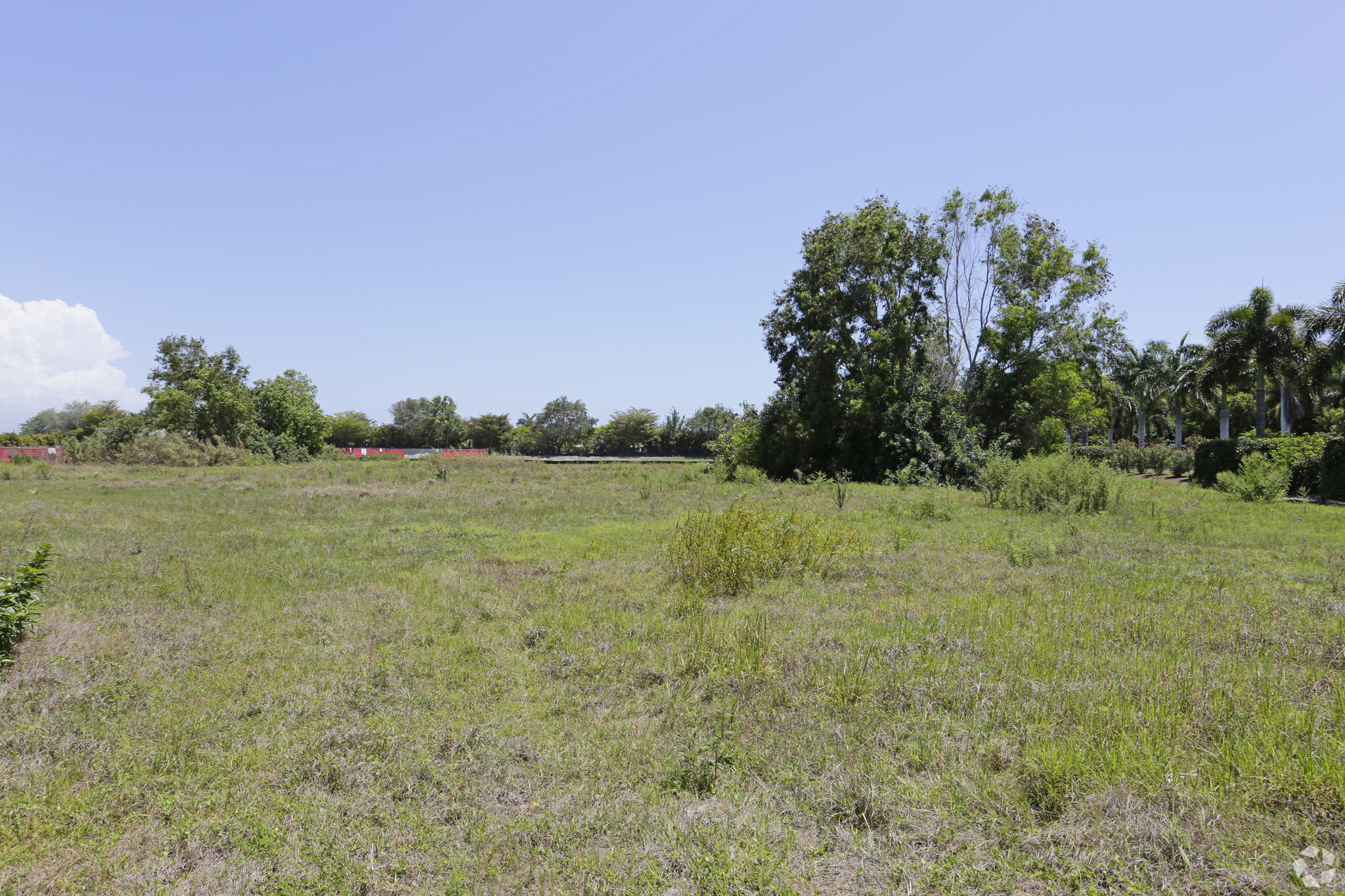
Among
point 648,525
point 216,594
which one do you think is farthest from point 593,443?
point 216,594

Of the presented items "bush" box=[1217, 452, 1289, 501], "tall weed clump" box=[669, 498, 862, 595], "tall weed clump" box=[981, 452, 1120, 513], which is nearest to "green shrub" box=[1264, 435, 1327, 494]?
"bush" box=[1217, 452, 1289, 501]

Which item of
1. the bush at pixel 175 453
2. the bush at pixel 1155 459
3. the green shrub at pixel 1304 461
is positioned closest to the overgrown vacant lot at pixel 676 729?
the green shrub at pixel 1304 461

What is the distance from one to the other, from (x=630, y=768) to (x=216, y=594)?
7.17 meters

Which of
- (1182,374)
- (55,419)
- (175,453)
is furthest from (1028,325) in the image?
(55,419)

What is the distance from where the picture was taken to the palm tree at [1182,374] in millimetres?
46938

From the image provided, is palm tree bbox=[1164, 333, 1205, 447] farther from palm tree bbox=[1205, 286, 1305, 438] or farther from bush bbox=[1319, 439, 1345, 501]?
bush bbox=[1319, 439, 1345, 501]

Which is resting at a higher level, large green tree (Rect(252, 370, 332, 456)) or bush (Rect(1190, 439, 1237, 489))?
large green tree (Rect(252, 370, 332, 456))

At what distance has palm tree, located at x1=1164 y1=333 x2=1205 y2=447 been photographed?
46.9 meters

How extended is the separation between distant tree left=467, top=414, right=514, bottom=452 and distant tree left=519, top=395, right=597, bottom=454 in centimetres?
450

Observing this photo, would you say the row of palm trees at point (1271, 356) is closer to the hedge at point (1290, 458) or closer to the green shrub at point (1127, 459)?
the green shrub at point (1127, 459)

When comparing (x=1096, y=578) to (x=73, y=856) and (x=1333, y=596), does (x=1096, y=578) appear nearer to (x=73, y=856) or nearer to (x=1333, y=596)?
(x=1333, y=596)

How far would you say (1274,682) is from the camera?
506 cm

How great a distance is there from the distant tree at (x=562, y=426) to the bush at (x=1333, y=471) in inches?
3260

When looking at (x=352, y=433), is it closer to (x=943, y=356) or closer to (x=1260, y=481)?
(x=943, y=356)
